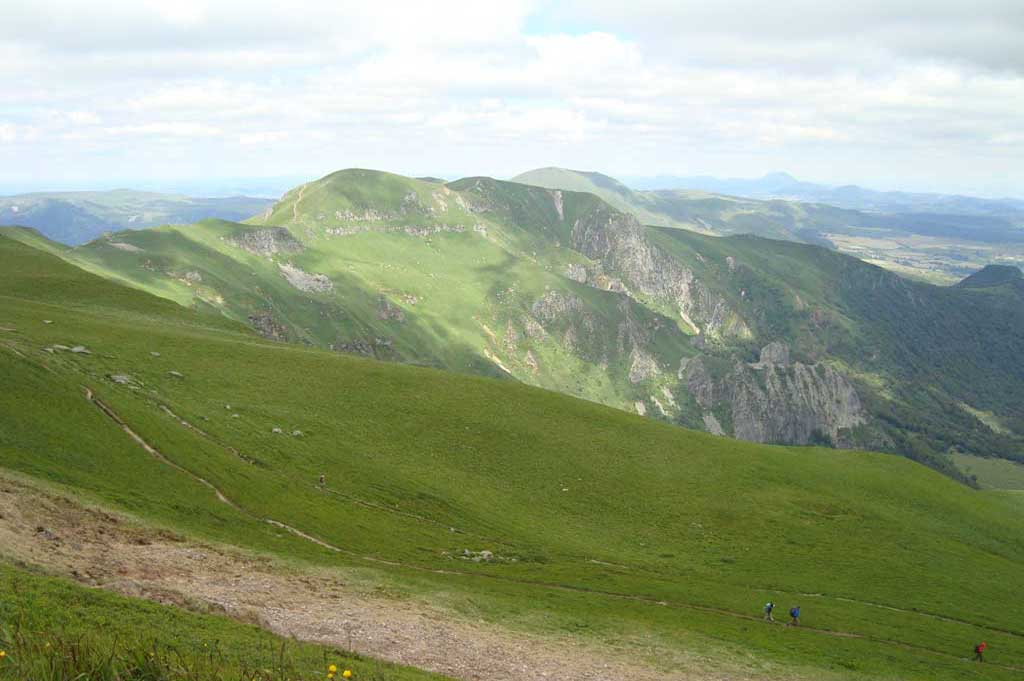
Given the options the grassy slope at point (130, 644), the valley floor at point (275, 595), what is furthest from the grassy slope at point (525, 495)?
the grassy slope at point (130, 644)

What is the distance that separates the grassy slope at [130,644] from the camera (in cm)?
1738

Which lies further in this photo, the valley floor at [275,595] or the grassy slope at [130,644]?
the valley floor at [275,595]

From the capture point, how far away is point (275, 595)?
40.2 meters

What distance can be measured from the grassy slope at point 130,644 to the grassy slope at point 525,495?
18.8m

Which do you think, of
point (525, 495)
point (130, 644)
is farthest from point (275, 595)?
point (525, 495)

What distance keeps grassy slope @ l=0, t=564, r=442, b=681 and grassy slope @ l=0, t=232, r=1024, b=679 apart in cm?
1875

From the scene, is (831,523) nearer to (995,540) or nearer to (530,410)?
(995,540)

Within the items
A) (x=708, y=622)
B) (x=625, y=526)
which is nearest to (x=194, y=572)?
(x=708, y=622)

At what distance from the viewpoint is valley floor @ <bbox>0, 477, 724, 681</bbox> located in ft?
117

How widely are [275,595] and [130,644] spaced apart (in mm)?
19427

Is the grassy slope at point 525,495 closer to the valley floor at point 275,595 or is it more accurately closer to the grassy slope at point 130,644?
the valley floor at point 275,595

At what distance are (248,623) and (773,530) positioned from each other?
74.4 m

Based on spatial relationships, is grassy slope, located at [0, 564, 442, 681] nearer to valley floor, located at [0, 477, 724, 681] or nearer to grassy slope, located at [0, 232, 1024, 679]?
valley floor, located at [0, 477, 724, 681]

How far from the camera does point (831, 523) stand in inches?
3760
